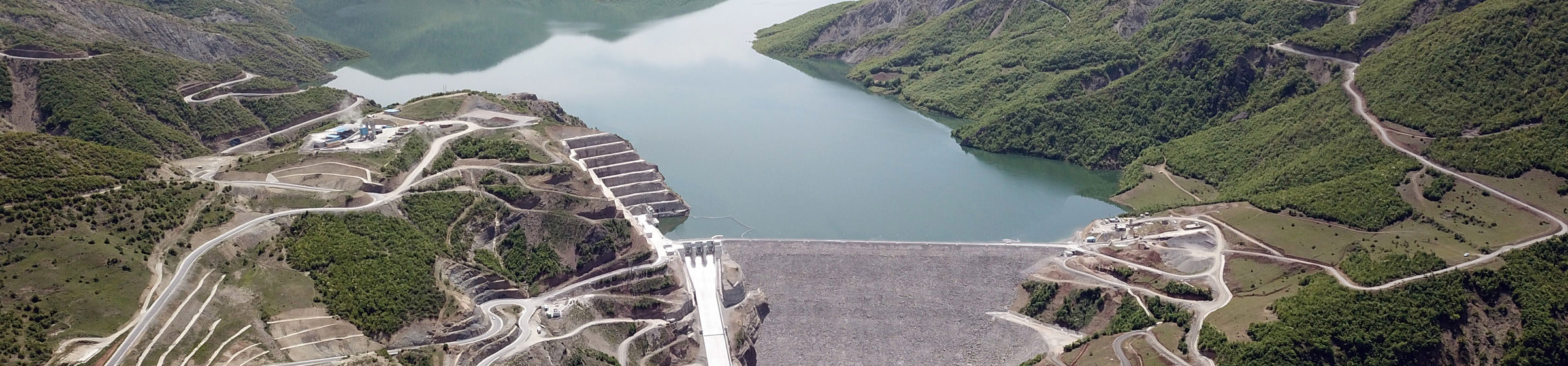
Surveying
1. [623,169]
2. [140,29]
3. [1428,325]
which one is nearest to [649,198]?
[623,169]

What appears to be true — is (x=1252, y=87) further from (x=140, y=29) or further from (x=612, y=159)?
(x=140, y=29)

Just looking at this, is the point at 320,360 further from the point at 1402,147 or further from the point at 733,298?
the point at 1402,147

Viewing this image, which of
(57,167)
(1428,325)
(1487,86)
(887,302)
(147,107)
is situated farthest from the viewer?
(147,107)

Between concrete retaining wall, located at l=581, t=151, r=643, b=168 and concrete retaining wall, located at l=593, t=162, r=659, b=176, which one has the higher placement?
concrete retaining wall, located at l=581, t=151, r=643, b=168

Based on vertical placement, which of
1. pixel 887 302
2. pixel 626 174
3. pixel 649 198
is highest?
pixel 626 174

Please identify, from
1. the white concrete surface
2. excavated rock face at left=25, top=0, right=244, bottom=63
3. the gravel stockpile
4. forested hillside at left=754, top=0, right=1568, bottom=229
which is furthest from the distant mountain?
the gravel stockpile

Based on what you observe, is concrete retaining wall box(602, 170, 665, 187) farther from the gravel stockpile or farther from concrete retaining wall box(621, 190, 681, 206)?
the gravel stockpile

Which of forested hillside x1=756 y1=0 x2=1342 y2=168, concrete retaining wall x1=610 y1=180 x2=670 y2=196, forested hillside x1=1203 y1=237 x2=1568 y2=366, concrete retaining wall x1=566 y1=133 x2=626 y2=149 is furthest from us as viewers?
forested hillside x1=756 y1=0 x2=1342 y2=168

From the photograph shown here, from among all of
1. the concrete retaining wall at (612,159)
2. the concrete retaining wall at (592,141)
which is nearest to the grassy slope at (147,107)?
the concrete retaining wall at (592,141)

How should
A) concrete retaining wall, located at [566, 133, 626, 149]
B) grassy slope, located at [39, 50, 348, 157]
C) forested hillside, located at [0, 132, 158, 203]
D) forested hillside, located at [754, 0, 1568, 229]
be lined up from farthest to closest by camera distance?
concrete retaining wall, located at [566, 133, 626, 149] < grassy slope, located at [39, 50, 348, 157] < forested hillside, located at [754, 0, 1568, 229] < forested hillside, located at [0, 132, 158, 203]
